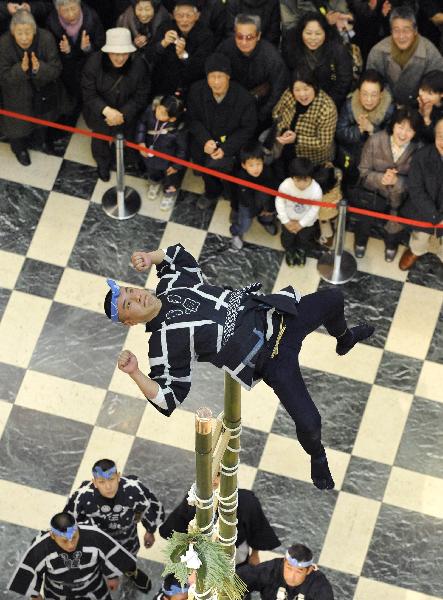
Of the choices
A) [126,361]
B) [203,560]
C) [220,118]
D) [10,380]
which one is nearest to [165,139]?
[220,118]

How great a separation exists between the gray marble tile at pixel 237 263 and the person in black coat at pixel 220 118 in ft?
2.02

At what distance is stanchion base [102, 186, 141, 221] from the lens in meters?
9.74

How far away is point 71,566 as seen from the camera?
7.40 meters

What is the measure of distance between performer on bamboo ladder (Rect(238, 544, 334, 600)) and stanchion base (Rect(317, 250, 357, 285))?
2.70 meters

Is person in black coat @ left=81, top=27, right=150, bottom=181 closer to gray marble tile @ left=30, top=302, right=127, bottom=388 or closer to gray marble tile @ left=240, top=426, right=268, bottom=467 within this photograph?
gray marble tile @ left=30, top=302, right=127, bottom=388

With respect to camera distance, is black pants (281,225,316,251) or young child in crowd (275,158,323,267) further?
black pants (281,225,316,251)

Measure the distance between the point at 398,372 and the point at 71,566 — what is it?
116 inches

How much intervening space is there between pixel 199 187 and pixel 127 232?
2.41 feet

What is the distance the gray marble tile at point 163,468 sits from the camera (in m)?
8.62

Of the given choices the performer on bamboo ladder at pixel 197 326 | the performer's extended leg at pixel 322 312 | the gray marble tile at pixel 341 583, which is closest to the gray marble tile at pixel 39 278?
the gray marble tile at pixel 341 583

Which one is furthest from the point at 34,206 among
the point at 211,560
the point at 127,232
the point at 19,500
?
the point at 211,560

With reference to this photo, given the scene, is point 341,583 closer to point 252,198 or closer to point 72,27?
point 252,198

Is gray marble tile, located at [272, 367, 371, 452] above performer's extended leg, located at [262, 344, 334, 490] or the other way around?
the other way around

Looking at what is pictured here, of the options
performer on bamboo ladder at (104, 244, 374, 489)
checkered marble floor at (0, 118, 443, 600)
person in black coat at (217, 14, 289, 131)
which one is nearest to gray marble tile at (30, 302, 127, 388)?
checkered marble floor at (0, 118, 443, 600)
